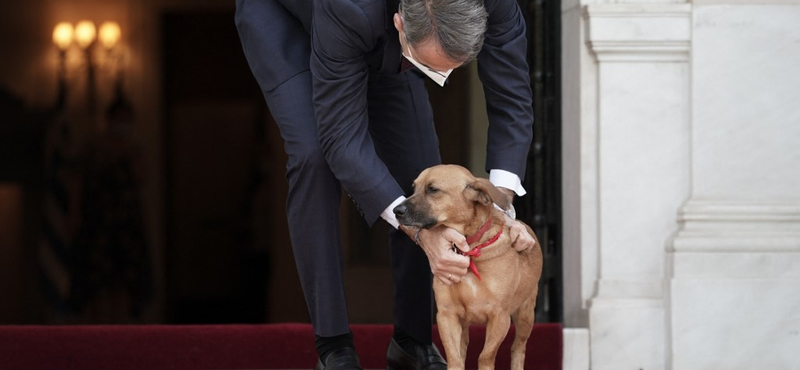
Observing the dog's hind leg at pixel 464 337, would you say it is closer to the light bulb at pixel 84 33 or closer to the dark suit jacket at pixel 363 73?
the dark suit jacket at pixel 363 73

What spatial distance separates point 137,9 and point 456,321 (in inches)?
206

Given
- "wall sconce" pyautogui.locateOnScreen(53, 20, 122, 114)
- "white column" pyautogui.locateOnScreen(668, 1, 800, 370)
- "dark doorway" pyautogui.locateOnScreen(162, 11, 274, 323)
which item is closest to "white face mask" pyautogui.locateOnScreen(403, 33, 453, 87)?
"white column" pyautogui.locateOnScreen(668, 1, 800, 370)

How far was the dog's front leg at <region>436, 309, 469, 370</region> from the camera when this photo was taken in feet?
9.91

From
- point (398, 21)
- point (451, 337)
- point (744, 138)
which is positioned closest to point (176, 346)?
point (451, 337)

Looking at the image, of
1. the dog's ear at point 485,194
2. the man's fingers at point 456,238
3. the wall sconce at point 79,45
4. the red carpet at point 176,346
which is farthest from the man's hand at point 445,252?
the wall sconce at point 79,45

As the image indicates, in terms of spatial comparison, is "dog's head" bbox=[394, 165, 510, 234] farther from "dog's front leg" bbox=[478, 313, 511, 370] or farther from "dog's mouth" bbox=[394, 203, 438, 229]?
"dog's front leg" bbox=[478, 313, 511, 370]

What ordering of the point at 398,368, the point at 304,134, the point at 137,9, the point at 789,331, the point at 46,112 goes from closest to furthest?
1. the point at 304,134
2. the point at 398,368
3. the point at 789,331
4. the point at 46,112
5. the point at 137,9

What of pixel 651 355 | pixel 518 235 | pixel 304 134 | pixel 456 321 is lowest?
pixel 651 355

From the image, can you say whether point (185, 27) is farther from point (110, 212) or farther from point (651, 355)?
point (651, 355)

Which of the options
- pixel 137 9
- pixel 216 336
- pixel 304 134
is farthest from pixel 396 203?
pixel 137 9

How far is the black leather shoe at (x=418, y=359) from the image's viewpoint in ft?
10.8

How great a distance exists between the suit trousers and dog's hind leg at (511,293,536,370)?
257 millimetres

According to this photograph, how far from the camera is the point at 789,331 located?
4000 millimetres

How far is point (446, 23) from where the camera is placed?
8.84 ft
